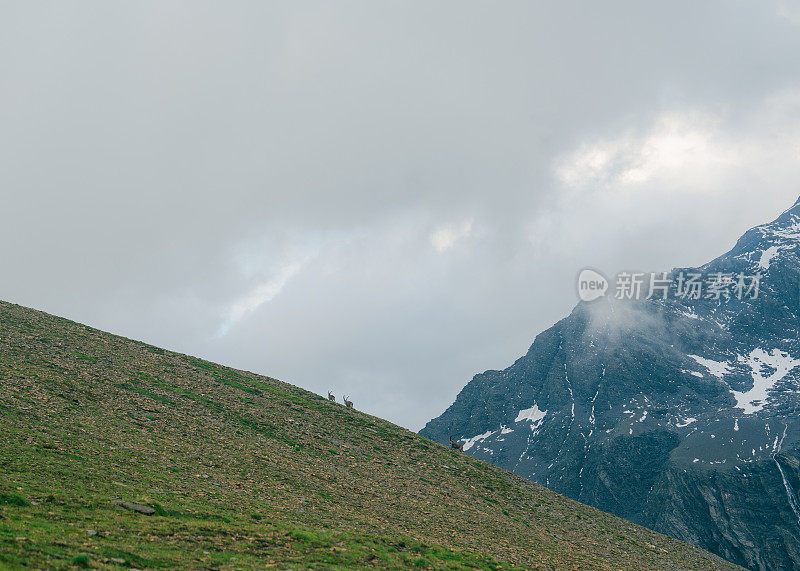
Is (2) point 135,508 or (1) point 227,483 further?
(1) point 227,483

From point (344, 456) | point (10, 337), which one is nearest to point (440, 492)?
point (344, 456)

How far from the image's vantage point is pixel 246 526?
28750 millimetres

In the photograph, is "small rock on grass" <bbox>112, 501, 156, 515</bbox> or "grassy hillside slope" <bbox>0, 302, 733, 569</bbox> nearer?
"grassy hillside slope" <bbox>0, 302, 733, 569</bbox>

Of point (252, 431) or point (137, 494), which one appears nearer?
point (137, 494)

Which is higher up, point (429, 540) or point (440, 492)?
point (440, 492)

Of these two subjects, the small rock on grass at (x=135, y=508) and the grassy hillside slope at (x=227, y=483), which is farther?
the small rock on grass at (x=135, y=508)

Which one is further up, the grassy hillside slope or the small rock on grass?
the grassy hillside slope

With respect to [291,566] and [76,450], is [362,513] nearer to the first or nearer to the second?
[291,566]

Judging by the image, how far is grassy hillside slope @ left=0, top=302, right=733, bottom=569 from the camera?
24688 mm

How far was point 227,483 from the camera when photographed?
38344mm

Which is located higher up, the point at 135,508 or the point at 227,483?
the point at 227,483

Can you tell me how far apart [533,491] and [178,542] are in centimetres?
5072

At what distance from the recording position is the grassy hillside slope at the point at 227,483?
81.0 ft

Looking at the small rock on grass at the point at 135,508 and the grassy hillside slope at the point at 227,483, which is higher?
the grassy hillside slope at the point at 227,483
